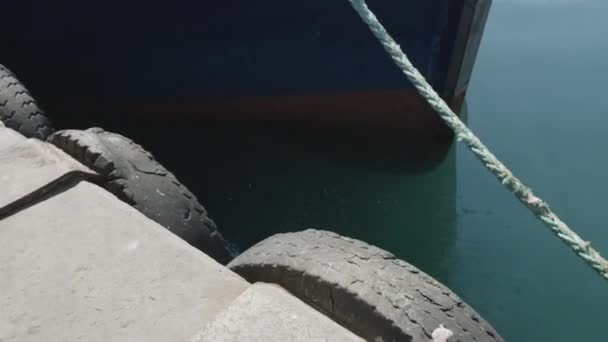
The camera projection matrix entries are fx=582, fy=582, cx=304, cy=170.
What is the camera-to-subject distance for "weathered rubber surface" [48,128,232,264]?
2066 mm

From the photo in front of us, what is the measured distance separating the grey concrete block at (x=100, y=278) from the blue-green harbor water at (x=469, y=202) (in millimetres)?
1785

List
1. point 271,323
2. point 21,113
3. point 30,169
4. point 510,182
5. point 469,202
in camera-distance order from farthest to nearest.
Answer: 1. point 469,202
2. point 21,113
3. point 30,169
4. point 510,182
5. point 271,323

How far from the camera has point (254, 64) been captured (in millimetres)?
4004

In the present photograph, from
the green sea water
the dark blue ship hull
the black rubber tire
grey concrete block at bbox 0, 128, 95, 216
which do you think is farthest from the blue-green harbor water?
grey concrete block at bbox 0, 128, 95, 216

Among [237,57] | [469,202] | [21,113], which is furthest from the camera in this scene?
[469,202]

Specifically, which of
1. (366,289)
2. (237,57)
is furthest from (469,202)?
(366,289)

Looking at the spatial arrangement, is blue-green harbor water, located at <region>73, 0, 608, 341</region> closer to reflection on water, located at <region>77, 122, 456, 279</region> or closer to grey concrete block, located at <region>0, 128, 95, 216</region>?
reflection on water, located at <region>77, 122, 456, 279</region>

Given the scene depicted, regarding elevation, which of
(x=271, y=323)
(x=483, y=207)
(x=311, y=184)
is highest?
(x=271, y=323)

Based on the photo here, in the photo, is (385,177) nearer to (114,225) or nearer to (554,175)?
(554,175)

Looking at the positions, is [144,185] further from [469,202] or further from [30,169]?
[469,202]

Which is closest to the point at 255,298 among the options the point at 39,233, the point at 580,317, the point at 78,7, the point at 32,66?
the point at 39,233

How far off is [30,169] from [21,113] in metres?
0.94

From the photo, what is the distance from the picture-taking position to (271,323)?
4.77 feet

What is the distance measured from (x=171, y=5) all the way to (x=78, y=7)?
0.64 metres
